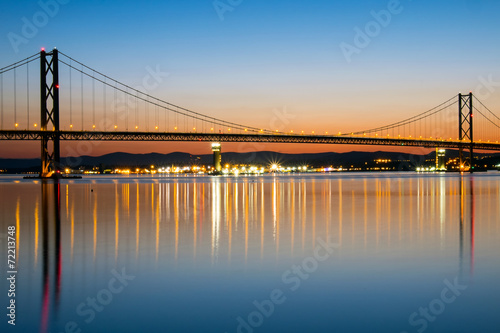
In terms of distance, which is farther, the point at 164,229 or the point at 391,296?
the point at 164,229

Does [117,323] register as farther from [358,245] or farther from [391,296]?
[358,245]

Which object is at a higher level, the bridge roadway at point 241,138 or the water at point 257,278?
the bridge roadway at point 241,138

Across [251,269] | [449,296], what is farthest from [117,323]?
[449,296]

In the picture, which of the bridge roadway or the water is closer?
the water

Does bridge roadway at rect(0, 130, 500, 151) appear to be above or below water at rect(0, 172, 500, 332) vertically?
above

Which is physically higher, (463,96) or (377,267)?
(463,96)

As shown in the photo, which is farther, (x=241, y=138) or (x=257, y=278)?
(x=241, y=138)

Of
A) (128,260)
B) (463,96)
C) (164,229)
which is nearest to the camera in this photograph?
(128,260)

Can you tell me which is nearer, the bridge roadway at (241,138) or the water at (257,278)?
the water at (257,278)
